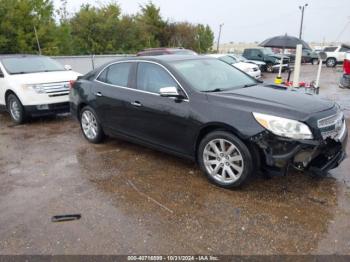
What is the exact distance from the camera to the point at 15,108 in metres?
8.04

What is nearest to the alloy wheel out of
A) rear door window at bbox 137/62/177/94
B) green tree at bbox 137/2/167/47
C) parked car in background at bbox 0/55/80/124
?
rear door window at bbox 137/62/177/94

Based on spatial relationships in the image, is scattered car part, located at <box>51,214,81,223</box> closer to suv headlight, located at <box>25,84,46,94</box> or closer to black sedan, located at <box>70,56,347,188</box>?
black sedan, located at <box>70,56,347,188</box>

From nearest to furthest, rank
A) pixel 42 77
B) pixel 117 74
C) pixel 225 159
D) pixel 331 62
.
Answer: pixel 225 159
pixel 117 74
pixel 42 77
pixel 331 62

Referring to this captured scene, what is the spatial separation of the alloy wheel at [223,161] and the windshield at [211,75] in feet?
2.61

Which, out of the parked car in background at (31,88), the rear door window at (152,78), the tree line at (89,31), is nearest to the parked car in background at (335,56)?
the tree line at (89,31)

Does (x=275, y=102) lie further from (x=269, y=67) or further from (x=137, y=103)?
(x=269, y=67)

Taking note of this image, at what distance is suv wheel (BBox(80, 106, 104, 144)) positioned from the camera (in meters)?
5.99

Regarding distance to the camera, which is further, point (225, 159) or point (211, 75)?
point (211, 75)

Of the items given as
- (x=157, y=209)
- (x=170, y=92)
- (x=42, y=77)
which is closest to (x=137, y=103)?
(x=170, y=92)

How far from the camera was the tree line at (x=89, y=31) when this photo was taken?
50.1 ft

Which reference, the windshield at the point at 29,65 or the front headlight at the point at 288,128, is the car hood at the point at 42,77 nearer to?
the windshield at the point at 29,65

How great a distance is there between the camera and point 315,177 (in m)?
4.48

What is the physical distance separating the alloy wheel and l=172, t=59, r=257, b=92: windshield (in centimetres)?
80

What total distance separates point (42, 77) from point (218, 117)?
534cm
